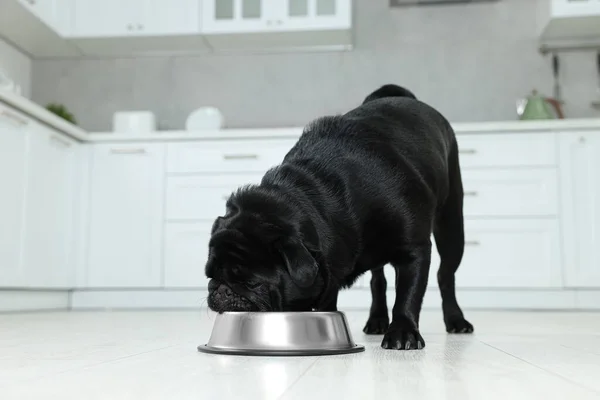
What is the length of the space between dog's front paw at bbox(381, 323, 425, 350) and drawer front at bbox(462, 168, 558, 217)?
2.58 metres

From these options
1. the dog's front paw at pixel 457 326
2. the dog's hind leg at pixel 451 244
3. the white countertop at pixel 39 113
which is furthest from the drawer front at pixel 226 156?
the dog's front paw at pixel 457 326

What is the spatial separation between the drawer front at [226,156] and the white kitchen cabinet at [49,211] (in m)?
0.59

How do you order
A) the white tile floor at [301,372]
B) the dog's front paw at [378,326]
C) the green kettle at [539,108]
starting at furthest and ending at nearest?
1. the green kettle at [539,108]
2. the dog's front paw at [378,326]
3. the white tile floor at [301,372]

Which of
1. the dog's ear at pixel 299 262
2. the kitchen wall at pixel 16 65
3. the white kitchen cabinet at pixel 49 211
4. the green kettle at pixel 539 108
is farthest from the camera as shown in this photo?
the kitchen wall at pixel 16 65

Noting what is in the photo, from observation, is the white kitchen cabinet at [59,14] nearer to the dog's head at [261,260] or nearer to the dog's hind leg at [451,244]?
the dog's hind leg at [451,244]

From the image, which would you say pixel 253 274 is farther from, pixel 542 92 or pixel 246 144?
pixel 542 92

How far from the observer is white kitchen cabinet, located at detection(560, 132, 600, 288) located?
3908 millimetres

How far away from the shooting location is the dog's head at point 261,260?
132 cm

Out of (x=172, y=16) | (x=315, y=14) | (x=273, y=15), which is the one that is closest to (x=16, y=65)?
(x=172, y=16)

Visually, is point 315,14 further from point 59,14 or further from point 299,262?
point 299,262

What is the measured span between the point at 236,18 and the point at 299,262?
11.4 ft

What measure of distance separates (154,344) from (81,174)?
274 centimetres

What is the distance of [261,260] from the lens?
4.42 ft

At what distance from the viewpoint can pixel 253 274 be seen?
1.36 metres
